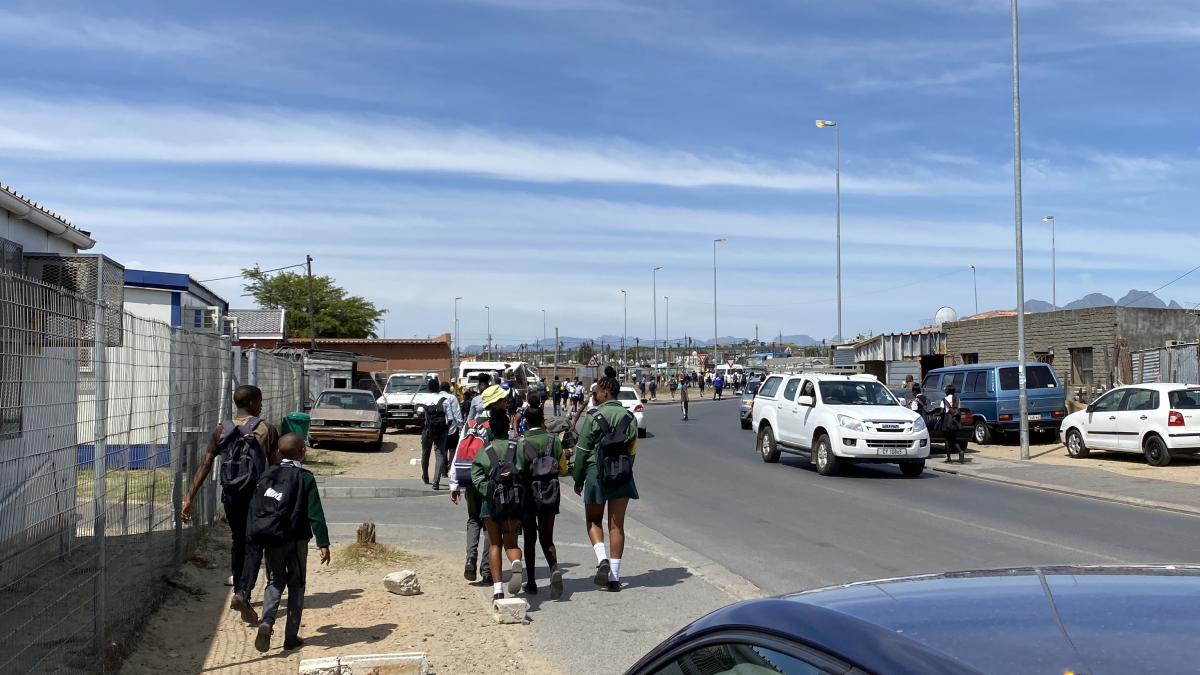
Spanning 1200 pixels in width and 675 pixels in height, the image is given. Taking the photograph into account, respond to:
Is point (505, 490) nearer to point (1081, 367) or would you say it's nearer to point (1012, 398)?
point (1012, 398)

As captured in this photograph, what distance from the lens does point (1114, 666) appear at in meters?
1.96

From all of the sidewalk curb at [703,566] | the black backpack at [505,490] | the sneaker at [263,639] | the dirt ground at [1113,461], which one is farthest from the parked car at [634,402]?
the sneaker at [263,639]

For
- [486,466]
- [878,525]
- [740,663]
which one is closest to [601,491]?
[486,466]

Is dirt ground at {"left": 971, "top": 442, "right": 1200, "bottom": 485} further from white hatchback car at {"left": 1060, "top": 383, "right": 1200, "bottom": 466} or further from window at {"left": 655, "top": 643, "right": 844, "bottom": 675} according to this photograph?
window at {"left": 655, "top": 643, "right": 844, "bottom": 675}

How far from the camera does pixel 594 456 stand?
9492 millimetres

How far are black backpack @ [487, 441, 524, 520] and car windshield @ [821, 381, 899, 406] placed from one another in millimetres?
12578

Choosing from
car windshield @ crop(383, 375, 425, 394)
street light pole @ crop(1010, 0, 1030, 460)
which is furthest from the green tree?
street light pole @ crop(1010, 0, 1030, 460)

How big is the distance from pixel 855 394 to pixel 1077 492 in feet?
16.0

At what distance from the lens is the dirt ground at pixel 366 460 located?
21.1 metres

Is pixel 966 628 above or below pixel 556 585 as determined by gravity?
above

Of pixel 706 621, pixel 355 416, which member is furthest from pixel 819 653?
pixel 355 416

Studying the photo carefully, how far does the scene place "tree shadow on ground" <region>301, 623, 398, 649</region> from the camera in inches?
300

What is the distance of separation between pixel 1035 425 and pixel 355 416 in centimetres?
1687

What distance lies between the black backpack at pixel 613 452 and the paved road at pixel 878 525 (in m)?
1.64
